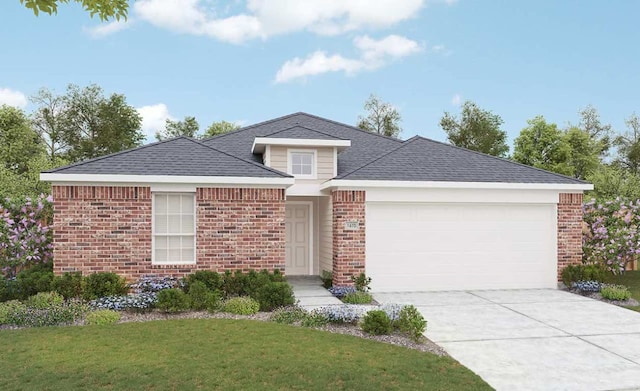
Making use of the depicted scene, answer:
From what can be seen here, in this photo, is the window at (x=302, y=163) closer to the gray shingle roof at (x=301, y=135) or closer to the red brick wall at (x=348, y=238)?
the gray shingle roof at (x=301, y=135)

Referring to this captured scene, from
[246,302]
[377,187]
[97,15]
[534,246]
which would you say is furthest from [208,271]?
[534,246]

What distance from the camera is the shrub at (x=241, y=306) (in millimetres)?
9906

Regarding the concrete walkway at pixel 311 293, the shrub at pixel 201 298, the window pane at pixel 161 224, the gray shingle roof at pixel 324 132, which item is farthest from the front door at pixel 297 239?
the shrub at pixel 201 298

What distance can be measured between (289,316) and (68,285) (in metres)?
4.89

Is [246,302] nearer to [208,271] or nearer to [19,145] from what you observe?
[208,271]

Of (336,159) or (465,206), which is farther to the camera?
(336,159)

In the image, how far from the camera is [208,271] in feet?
37.3

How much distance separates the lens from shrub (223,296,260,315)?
9906mm

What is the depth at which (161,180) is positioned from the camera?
1153cm

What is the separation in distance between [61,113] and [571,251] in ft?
127

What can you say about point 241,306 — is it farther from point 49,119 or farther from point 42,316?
point 49,119

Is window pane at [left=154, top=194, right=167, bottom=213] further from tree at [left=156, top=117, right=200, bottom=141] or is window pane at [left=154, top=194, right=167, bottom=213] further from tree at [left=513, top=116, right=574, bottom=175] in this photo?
tree at [left=156, top=117, right=200, bottom=141]

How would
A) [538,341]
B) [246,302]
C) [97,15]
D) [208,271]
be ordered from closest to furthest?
[97,15] → [538,341] → [246,302] → [208,271]

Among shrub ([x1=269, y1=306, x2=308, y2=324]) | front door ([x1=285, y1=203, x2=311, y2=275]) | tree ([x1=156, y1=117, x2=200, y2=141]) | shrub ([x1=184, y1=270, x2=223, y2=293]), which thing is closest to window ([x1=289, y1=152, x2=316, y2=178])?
front door ([x1=285, y1=203, x2=311, y2=275])
